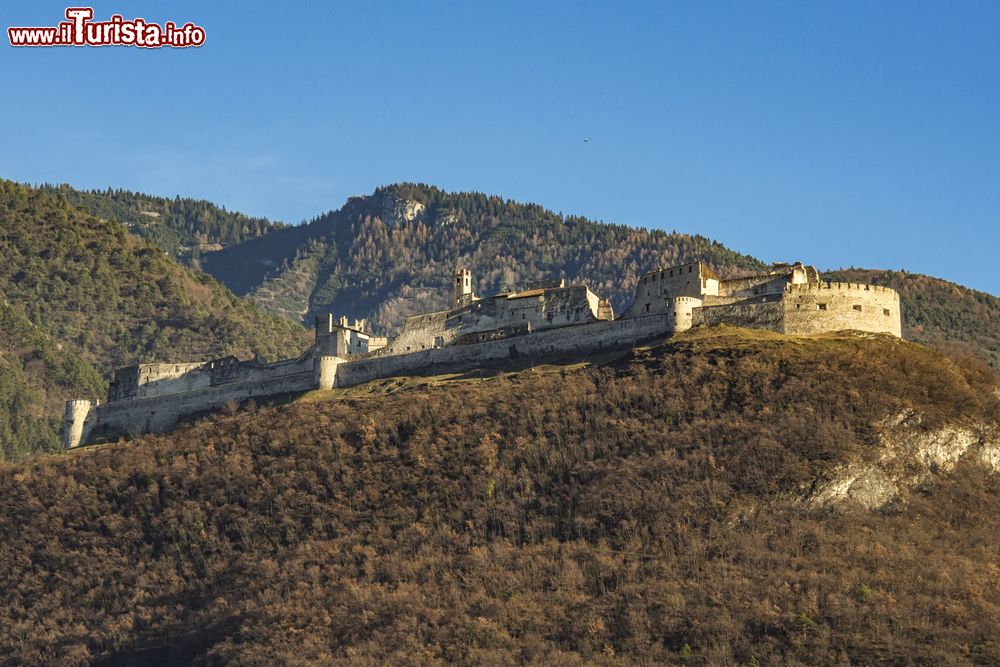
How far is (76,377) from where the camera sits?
162000mm

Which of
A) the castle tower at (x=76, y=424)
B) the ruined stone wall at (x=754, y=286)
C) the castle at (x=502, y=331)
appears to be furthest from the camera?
the castle tower at (x=76, y=424)

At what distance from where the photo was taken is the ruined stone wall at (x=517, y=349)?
95.4 metres

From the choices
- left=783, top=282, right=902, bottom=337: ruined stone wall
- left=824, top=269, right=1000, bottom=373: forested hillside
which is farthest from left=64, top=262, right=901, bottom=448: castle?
left=824, top=269, right=1000, bottom=373: forested hillside

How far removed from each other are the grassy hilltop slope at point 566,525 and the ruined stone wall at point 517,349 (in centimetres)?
312

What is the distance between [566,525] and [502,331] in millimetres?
22837

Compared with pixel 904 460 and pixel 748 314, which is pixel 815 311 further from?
pixel 904 460

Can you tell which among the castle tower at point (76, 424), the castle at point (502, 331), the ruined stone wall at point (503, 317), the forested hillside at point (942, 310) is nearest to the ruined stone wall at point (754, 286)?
the castle at point (502, 331)

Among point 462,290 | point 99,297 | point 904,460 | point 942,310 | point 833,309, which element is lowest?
point 904,460

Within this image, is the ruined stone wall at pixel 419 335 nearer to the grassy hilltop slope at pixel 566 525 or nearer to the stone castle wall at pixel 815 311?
the grassy hilltop slope at pixel 566 525

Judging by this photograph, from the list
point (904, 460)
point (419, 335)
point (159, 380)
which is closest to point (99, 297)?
point (159, 380)

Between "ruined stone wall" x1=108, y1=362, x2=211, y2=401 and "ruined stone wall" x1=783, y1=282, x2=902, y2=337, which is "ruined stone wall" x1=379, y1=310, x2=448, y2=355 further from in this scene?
"ruined stone wall" x1=783, y1=282, x2=902, y2=337

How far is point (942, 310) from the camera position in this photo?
519 feet

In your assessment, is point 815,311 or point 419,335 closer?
point 815,311

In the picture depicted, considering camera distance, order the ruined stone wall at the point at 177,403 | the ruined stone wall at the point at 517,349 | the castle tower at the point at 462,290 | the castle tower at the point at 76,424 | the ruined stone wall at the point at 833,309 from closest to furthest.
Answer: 1. the ruined stone wall at the point at 833,309
2. the ruined stone wall at the point at 517,349
3. the ruined stone wall at the point at 177,403
4. the castle tower at the point at 462,290
5. the castle tower at the point at 76,424
